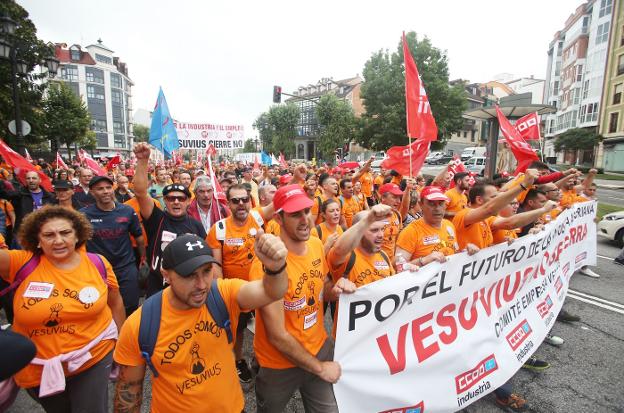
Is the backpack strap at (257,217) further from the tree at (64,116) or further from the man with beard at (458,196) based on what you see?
the tree at (64,116)

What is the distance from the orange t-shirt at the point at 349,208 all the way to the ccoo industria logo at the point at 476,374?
3.45m

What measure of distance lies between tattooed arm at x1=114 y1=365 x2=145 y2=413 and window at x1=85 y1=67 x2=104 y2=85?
295 ft

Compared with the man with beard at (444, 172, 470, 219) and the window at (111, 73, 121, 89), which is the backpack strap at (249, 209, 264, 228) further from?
the window at (111, 73, 121, 89)

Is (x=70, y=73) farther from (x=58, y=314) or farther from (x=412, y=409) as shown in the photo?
(x=412, y=409)

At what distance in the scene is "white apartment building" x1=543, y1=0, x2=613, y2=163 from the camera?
126ft

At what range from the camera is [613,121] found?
119 ft

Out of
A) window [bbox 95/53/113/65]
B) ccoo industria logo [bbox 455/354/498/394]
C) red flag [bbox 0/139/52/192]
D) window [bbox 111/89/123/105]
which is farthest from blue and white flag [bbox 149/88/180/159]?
window [bbox 95/53/113/65]

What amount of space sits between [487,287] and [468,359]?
74 cm

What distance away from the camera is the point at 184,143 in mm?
10133

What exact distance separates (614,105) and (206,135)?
45062mm

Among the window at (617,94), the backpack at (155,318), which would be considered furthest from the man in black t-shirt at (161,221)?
the window at (617,94)

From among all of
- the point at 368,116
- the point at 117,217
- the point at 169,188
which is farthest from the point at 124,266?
the point at 368,116

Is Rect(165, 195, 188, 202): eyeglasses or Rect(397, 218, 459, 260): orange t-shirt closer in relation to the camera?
Rect(397, 218, 459, 260): orange t-shirt

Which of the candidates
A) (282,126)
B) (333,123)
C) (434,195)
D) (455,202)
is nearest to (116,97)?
(282,126)
